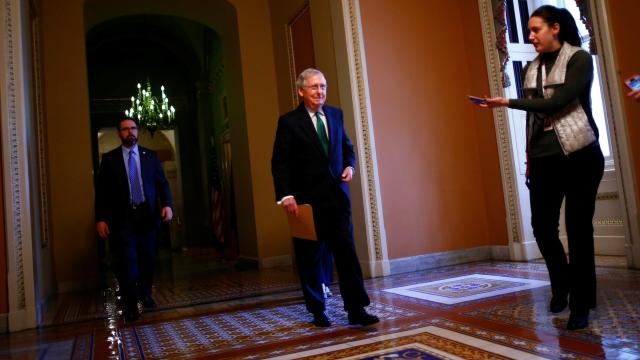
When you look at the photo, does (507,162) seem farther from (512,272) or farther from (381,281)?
(381,281)

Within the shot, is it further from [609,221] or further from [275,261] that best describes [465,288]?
[275,261]

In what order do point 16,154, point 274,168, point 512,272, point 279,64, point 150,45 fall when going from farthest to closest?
point 150,45
point 279,64
point 512,272
point 16,154
point 274,168

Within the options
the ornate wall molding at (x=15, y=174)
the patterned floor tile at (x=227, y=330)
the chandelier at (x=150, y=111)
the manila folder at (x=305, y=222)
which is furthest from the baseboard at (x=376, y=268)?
the chandelier at (x=150, y=111)

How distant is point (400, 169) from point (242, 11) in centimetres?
357

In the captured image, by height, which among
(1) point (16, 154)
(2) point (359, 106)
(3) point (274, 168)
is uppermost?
(2) point (359, 106)

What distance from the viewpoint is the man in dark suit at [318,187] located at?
9.02 feet

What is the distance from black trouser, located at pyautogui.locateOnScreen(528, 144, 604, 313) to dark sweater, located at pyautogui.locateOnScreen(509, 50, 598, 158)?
0.06 m

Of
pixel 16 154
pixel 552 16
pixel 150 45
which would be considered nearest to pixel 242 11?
pixel 16 154

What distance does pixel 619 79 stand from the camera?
3756 mm

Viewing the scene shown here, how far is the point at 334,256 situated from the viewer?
9.23 feet

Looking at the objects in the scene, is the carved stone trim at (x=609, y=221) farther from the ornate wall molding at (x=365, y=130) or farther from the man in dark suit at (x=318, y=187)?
the man in dark suit at (x=318, y=187)

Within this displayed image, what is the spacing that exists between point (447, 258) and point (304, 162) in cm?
264

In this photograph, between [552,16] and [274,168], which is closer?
[552,16]

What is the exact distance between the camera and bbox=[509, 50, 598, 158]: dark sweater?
2.28 meters
